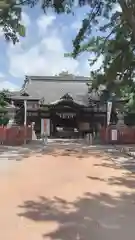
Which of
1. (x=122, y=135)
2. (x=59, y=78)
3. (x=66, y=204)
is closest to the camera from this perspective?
(x=66, y=204)

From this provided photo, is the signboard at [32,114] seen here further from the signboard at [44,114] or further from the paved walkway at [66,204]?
the paved walkway at [66,204]

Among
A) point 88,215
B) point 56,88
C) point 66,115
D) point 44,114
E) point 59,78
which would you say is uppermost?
point 59,78

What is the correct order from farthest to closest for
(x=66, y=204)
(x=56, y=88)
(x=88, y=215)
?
(x=56, y=88)
(x=66, y=204)
(x=88, y=215)

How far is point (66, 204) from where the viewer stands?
742 centimetres

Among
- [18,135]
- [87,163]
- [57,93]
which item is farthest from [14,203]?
[57,93]

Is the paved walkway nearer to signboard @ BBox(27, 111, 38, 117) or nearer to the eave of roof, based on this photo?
signboard @ BBox(27, 111, 38, 117)

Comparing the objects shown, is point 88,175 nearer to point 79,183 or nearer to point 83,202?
point 79,183

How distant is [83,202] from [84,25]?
9.27 meters

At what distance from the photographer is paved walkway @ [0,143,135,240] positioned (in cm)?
559

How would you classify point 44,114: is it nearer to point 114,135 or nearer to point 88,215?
point 114,135

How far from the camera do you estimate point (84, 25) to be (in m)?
14.9

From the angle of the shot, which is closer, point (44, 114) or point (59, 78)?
point (44, 114)

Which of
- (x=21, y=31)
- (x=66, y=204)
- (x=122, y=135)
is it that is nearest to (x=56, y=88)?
(x=122, y=135)

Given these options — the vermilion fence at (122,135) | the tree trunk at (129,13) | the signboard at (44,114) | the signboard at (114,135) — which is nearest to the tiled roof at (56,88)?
the signboard at (44,114)
